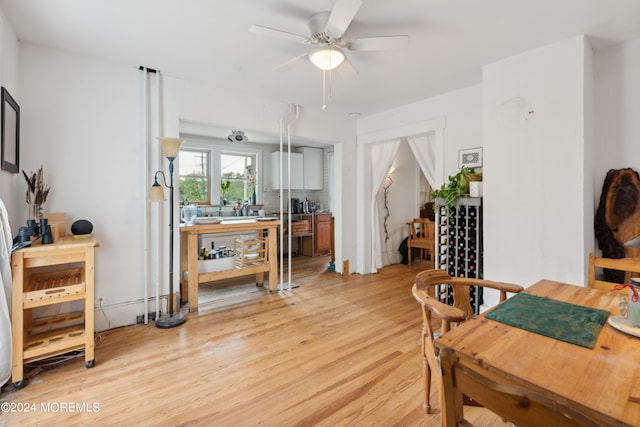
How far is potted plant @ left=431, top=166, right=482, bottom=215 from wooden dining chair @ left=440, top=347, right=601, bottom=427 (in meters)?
2.55

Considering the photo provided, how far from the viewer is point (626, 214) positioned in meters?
2.44

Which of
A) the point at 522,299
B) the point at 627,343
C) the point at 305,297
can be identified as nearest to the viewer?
the point at 627,343

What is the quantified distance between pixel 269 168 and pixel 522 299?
5.50 m

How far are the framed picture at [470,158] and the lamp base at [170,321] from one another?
11.2ft

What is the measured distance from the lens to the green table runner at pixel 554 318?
42.3 inches

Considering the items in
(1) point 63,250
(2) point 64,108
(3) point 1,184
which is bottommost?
(1) point 63,250

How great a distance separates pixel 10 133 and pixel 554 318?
3485 millimetres

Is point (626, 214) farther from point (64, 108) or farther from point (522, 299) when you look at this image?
point (64, 108)

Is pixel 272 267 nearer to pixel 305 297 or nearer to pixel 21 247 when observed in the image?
pixel 305 297

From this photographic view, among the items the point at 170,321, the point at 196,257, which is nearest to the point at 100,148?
the point at 196,257

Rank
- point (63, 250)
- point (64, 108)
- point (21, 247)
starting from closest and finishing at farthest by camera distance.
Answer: point (21, 247), point (63, 250), point (64, 108)

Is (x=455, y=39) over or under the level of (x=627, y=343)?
over

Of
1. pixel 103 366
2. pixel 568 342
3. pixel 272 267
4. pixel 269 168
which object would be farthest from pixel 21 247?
pixel 269 168

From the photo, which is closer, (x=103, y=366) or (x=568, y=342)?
(x=568, y=342)
